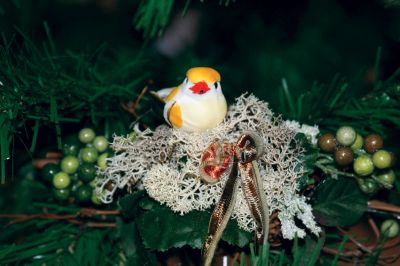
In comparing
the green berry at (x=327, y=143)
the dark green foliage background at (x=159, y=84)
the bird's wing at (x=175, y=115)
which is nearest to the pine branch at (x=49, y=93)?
the dark green foliage background at (x=159, y=84)

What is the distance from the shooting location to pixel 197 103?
1.71 feet

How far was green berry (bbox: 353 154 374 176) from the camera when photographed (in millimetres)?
584

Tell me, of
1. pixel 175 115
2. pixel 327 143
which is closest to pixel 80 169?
pixel 175 115

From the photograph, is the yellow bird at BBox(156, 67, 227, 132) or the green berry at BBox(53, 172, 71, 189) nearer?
the yellow bird at BBox(156, 67, 227, 132)

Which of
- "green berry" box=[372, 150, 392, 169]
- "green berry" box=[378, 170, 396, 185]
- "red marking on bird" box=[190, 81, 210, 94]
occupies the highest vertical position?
"red marking on bird" box=[190, 81, 210, 94]

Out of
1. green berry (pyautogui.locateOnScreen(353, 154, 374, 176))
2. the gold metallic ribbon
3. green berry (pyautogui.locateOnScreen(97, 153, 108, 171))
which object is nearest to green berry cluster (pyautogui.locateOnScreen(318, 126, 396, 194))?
green berry (pyautogui.locateOnScreen(353, 154, 374, 176))

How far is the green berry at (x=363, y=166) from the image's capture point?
1.92ft

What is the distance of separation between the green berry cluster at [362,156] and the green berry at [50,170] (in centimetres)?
31

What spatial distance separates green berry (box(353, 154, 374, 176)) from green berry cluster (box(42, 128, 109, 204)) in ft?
0.93

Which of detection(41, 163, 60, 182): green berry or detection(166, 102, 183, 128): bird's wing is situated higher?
detection(166, 102, 183, 128): bird's wing

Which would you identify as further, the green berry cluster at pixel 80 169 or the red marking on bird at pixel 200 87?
Result: the green berry cluster at pixel 80 169

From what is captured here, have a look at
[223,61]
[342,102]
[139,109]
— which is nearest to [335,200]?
[342,102]

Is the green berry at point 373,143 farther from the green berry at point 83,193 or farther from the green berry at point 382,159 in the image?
the green berry at point 83,193

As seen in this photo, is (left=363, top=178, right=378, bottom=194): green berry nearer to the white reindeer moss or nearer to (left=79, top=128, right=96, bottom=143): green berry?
the white reindeer moss
